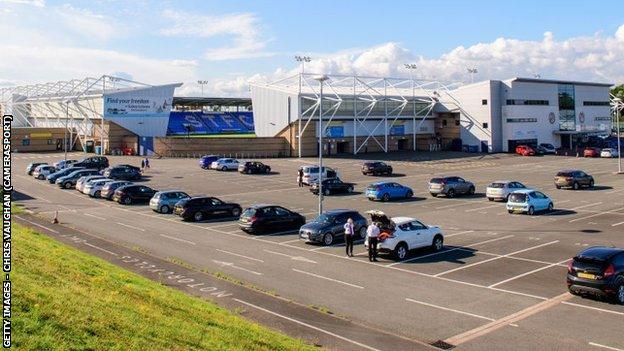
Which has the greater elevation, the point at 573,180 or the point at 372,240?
the point at 573,180

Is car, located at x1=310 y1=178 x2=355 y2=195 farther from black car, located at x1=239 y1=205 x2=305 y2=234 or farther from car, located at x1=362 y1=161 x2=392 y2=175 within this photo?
black car, located at x1=239 y1=205 x2=305 y2=234

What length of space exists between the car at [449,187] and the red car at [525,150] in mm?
43436

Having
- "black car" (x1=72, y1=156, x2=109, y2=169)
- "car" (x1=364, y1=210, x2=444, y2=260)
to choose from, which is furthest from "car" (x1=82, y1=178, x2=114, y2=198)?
"car" (x1=364, y1=210, x2=444, y2=260)

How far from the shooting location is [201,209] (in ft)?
113

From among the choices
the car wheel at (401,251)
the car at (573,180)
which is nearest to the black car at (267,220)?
the car wheel at (401,251)

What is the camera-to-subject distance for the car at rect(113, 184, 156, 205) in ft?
138

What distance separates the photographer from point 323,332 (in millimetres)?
14742

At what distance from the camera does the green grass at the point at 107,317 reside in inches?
363

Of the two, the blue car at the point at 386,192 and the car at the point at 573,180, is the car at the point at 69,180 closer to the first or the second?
the blue car at the point at 386,192

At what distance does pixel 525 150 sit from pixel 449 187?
150ft

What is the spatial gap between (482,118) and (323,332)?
260ft

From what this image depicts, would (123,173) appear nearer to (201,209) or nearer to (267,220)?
(201,209)

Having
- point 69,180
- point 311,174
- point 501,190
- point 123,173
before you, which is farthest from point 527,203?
point 69,180

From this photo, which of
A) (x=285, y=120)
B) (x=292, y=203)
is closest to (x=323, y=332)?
(x=292, y=203)
